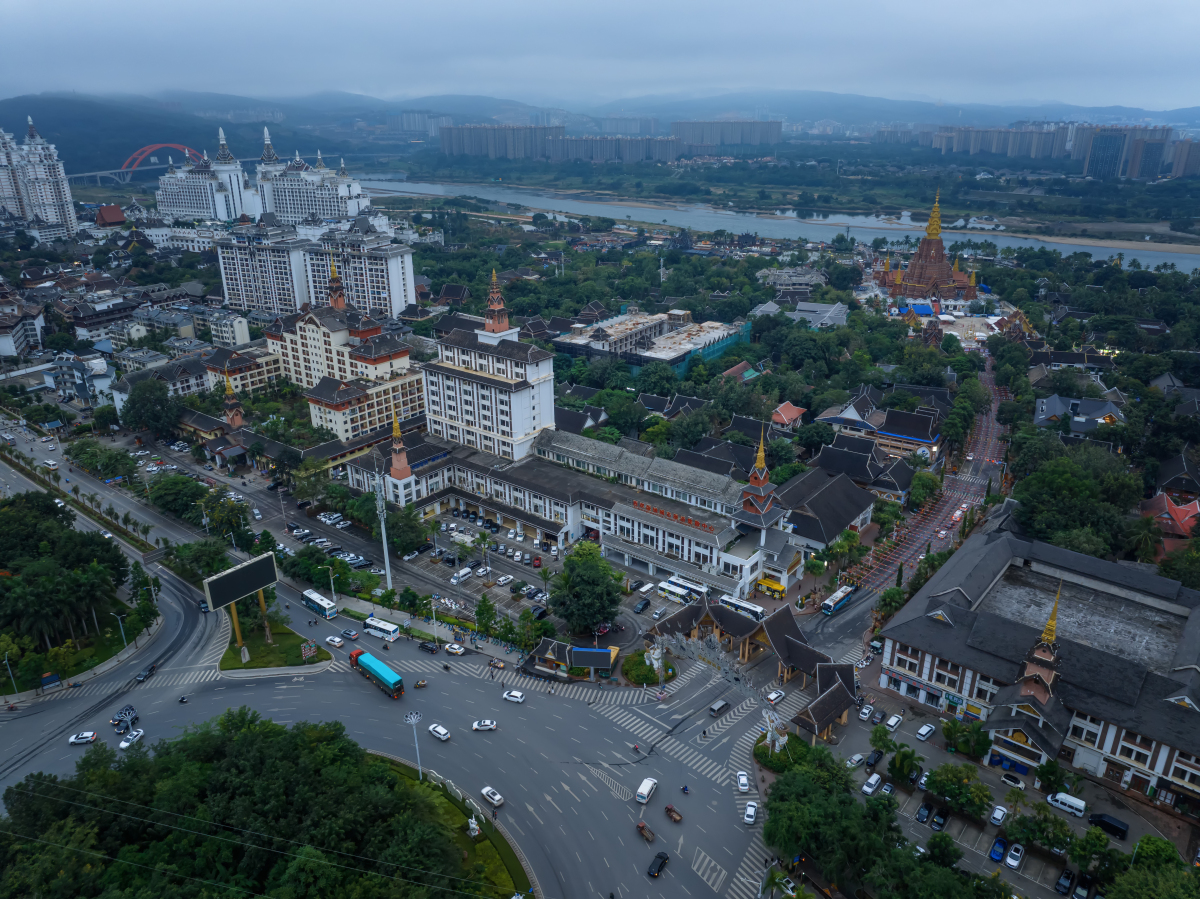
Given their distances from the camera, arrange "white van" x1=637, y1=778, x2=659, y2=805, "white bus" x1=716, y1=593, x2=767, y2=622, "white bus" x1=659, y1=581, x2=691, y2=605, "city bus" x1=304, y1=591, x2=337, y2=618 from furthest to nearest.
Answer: "white bus" x1=659, y1=581, x2=691, y2=605 < "city bus" x1=304, y1=591, x2=337, y2=618 < "white bus" x1=716, y1=593, x2=767, y2=622 < "white van" x1=637, y1=778, x2=659, y2=805

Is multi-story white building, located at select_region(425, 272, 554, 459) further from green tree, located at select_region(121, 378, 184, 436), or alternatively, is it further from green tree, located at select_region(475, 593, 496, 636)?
green tree, located at select_region(121, 378, 184, 436)

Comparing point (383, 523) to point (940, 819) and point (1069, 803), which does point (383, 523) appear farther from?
point (1069, 803)

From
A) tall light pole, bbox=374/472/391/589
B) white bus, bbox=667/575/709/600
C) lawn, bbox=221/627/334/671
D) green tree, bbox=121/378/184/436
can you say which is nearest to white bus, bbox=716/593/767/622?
white bus, bbox=667/575/709/600

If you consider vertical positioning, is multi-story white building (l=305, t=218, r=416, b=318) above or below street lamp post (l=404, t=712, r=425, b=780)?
above

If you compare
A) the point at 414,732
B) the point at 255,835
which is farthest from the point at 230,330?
the point at 255,835

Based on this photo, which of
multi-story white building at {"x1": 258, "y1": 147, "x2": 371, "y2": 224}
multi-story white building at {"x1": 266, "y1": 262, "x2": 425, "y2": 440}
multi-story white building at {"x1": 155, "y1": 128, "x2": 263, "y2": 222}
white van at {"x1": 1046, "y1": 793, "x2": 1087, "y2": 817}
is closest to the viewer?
white van at {"x1": 1046, "y1": 793, "x2": 1087, "y2": 817}

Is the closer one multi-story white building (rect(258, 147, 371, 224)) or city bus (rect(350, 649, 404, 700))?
city bus (rect(350, 649, 404, 700))
